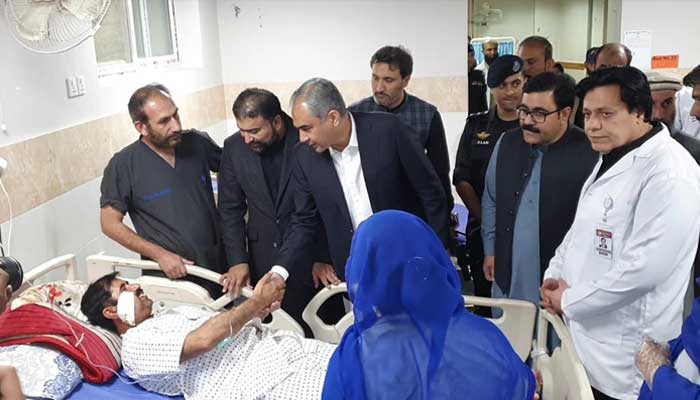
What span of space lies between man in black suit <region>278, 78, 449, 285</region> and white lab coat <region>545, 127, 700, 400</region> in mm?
660

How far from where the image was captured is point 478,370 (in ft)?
3.94

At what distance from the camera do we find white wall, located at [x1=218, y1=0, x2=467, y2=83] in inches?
186

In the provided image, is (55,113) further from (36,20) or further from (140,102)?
(36,20)

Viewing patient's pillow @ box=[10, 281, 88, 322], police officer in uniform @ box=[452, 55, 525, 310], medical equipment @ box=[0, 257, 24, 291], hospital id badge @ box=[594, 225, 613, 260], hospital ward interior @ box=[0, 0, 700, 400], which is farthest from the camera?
police officer in uniform @ box=[452, 55, 525, 310]

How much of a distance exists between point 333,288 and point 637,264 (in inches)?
42.7

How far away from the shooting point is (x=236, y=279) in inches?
97.7

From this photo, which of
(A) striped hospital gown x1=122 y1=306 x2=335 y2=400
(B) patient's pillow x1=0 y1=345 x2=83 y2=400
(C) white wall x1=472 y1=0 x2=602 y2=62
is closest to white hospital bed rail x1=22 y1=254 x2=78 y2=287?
(B) patient's pillow x1=0 y1=345 x2=83 y2=400

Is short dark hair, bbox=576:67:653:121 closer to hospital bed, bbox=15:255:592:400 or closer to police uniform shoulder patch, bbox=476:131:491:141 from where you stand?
hospital bed, bbox=15:255:592:400

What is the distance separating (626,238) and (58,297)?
2.09 meters

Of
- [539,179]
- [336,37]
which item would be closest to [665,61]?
[336,37]

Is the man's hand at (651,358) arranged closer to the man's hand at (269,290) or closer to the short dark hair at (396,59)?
the man's hand at (269,290)

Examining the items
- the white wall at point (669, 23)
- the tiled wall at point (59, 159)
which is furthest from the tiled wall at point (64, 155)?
the white wall at point (669, 23)

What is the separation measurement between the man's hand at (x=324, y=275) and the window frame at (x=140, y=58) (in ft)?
5.55

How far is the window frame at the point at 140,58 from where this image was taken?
141 inches
